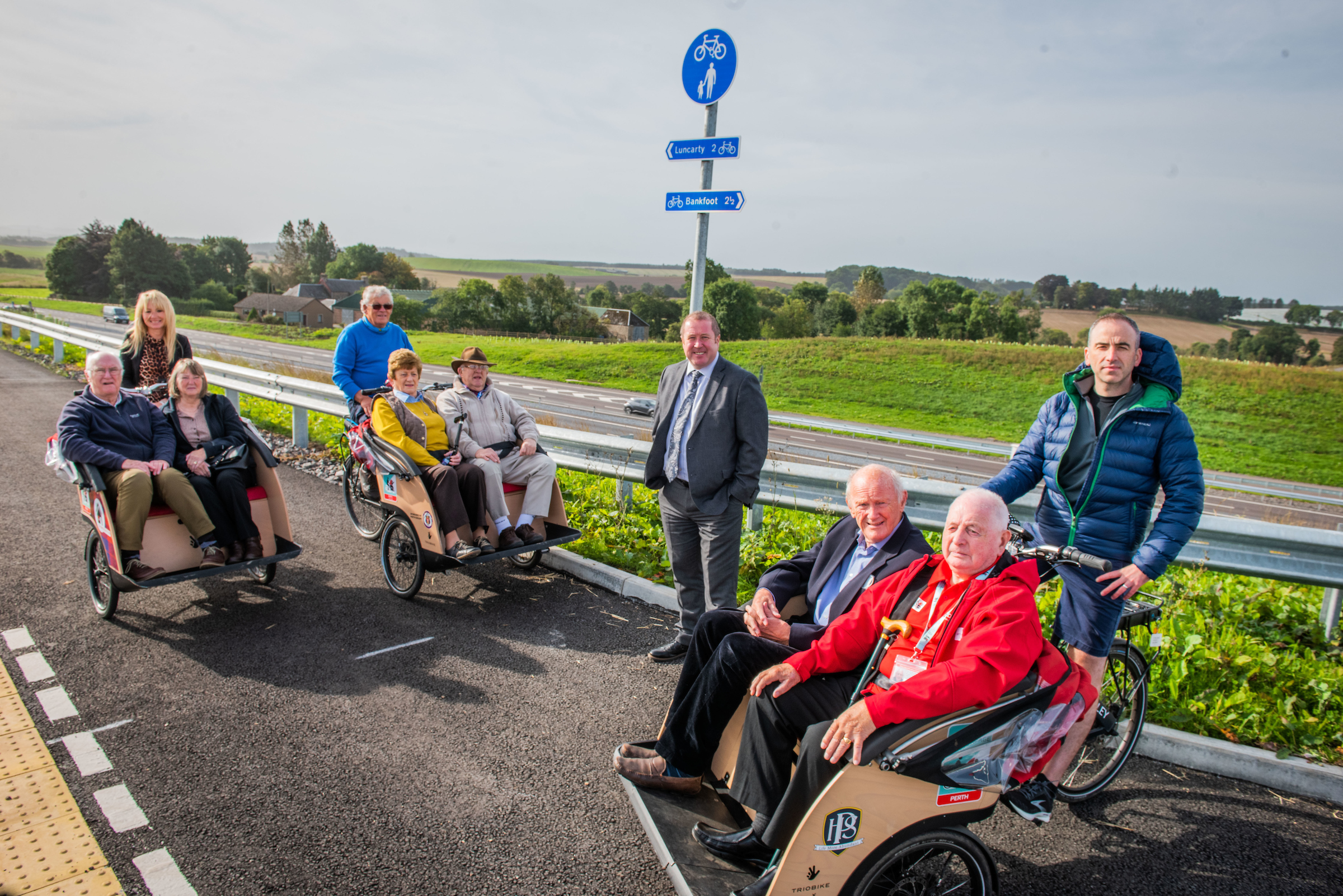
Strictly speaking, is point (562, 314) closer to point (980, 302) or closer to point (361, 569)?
point (980, 302)

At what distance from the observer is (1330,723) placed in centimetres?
365

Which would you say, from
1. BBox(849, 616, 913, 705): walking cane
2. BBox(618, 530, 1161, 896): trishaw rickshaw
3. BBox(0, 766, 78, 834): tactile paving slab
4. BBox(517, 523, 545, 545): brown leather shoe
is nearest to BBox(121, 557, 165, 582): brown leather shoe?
BBox(0, 766, 78, 834): tactile paving slab

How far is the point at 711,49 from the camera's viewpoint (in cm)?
524

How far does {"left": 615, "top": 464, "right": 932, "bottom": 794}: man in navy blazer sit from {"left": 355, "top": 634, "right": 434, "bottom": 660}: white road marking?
2.24 meters

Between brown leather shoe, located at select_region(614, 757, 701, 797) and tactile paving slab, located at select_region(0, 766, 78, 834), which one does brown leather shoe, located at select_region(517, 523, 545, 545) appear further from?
tactile paving slab, located at select_region(0, 766, 78, 834)

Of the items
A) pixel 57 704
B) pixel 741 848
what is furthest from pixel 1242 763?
pixel 57 704

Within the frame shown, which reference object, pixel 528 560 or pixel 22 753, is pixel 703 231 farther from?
pixel 22 753

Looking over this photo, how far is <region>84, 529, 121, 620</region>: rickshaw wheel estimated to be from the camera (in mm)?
4824

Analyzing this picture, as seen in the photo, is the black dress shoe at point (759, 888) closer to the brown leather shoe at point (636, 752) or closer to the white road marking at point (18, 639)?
the brown leather shoe at point (636, 752)

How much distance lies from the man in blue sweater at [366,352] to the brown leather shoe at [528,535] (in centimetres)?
209

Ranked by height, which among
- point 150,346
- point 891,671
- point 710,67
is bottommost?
point 891,671

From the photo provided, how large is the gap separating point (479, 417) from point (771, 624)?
11.8 feet

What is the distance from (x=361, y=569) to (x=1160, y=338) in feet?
18.7

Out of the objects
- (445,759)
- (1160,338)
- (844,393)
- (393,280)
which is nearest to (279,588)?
(445,759)
